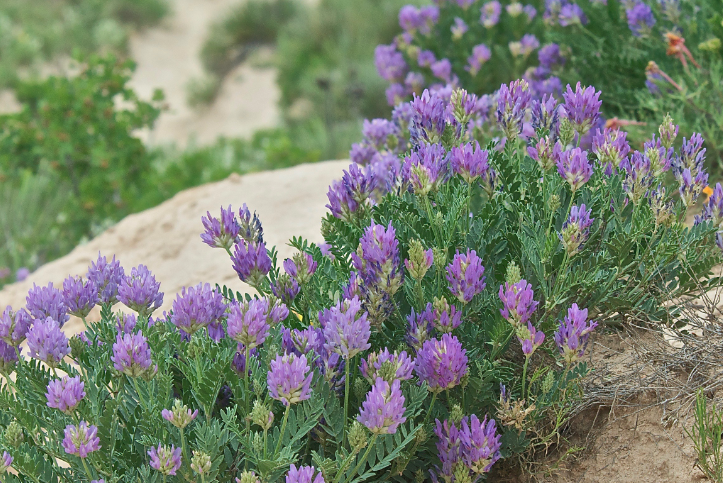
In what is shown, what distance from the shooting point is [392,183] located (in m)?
2.40

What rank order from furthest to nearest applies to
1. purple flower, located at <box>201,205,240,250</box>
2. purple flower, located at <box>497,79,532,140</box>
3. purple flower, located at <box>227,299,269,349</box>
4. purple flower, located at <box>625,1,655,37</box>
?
purple flower, located at <box>625,1,655,37</box>
purple flower, located at <box>497,79,532,140</box>
purple flower, located at <box>201,205,240,250</box>
purple flower, located at <box>227,299,269,349</box>

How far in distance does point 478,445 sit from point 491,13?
11.9ft

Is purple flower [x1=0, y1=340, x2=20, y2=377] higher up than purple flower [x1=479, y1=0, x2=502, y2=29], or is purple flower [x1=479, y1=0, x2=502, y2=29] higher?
purple flower [x1=479, y1=0, x2=502, y2=29]

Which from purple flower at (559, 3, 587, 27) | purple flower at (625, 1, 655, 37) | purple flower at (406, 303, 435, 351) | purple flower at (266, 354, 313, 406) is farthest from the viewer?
purple flower at (559, 3, 587, 27)

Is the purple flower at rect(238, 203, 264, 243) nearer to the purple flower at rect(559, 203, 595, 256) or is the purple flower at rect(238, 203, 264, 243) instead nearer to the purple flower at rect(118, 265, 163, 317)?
the purple flower at rect(118, 265, 163, 317)

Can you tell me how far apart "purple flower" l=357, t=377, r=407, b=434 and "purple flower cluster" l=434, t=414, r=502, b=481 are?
0.29m

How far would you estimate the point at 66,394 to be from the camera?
1669 mm

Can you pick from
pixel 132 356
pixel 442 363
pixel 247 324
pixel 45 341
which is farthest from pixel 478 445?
pixel 45 341

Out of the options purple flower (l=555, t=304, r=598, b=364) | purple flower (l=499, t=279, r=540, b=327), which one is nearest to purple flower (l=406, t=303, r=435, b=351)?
purple flower (l=499, t=279, r=540, b=327)

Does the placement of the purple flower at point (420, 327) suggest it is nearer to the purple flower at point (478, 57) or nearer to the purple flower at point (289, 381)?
the purple flower at point (289, 381)

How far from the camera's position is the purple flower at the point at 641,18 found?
3.67 metres

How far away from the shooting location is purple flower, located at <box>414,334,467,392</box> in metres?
1.72

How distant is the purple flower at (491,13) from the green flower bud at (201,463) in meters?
3.83

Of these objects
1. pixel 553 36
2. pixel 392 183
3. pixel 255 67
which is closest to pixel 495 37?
pixel 553 36
